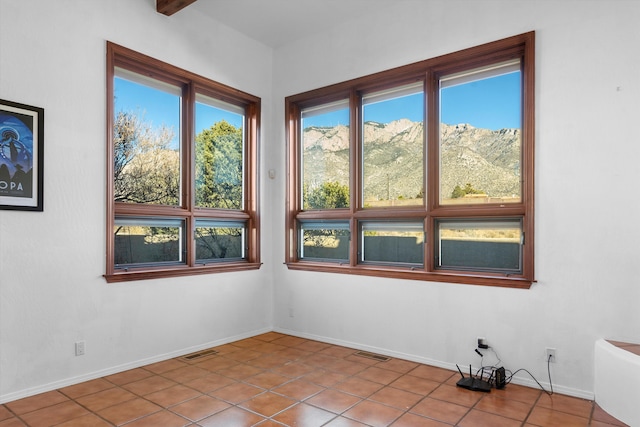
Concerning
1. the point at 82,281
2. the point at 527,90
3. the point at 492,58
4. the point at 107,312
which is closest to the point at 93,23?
the point at 82,281

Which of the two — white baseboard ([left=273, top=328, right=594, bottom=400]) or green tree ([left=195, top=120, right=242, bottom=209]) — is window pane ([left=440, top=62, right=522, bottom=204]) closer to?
white baseboard ([left=273, top=328, right=594, bottom=400])

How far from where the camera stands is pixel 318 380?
3.48 metres

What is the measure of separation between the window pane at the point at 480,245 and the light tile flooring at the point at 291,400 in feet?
3.25

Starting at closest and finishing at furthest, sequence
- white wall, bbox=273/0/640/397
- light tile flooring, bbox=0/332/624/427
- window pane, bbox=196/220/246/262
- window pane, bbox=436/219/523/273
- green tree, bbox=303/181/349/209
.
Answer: light tile flooring, bbox=0/332/624/427 → white wall, bbox=273/0/640/397 → window pane, bbox=436/219/523/273 → window pane, bbox=196/220/246/262 → green tree, bbox=303/181/349/209

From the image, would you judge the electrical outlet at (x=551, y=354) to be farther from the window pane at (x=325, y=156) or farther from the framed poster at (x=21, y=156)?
the framed poster at (x=21, y=156)

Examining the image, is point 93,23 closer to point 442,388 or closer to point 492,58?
point 492,58

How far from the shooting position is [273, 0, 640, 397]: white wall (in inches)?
119

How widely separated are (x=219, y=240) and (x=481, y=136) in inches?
118

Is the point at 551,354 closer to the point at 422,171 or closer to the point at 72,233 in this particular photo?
the point at 422,171

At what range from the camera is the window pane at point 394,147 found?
13.7 ft

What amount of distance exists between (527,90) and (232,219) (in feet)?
10.8

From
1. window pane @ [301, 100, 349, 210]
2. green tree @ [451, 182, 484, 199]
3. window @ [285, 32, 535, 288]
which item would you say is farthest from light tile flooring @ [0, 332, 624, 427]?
window pane @ [301, 100, 349, 210]

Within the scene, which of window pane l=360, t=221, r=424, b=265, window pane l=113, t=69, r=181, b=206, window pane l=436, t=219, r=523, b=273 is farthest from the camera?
window pane l=360, t=221, r=424, b=265

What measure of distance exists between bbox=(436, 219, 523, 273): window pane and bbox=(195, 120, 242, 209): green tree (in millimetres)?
2391
